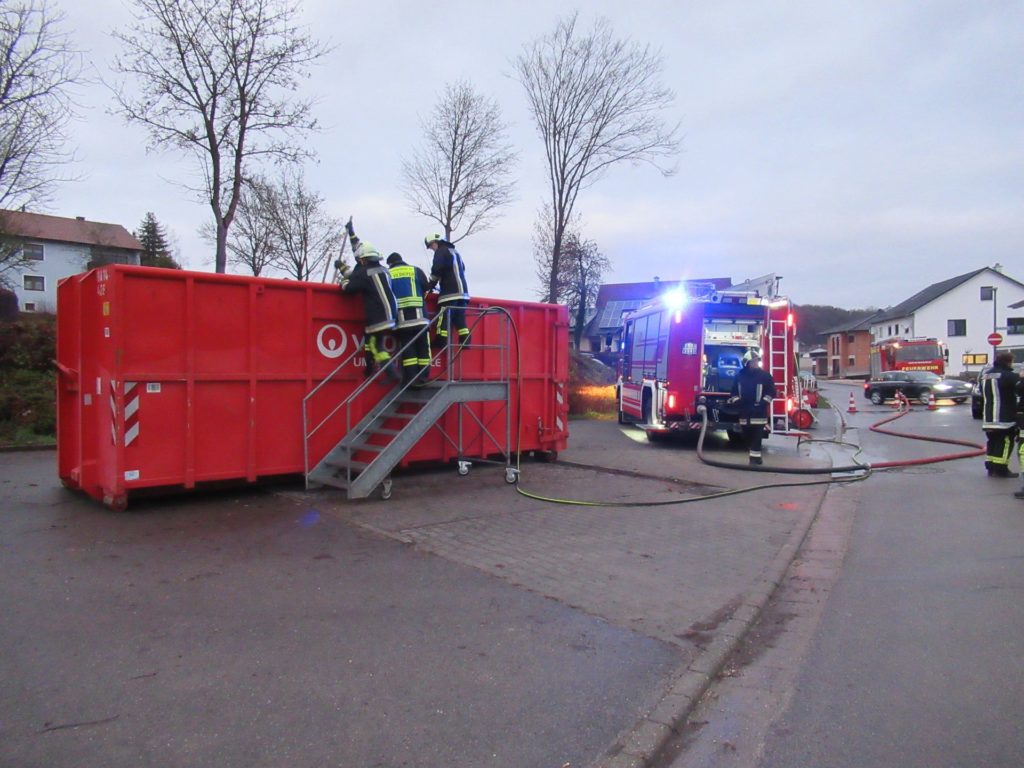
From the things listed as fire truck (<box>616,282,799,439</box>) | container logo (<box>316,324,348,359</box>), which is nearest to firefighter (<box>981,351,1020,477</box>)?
fire truck (<box>616,282,799,439</box>)

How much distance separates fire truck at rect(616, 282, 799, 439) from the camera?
13094 mm

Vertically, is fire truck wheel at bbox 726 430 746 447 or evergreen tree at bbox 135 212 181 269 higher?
evergreen tree at bbox 135 212 181 269

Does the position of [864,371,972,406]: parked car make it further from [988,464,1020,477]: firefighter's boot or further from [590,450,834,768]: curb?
[590,450,834,768]: curb

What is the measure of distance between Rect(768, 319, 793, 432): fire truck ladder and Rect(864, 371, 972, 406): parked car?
18.1 metres

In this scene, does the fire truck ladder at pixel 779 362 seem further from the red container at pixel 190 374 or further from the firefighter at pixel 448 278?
the red container at pixel 190 374

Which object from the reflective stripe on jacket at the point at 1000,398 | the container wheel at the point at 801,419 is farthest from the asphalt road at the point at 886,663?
the container wheel at the point at 801,419

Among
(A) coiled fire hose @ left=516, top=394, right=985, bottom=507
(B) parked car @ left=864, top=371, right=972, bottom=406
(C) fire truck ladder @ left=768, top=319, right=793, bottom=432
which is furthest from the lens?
(B) parked car @ left=864, top=371, right=972, bottom=406

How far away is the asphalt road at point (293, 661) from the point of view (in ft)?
9.54

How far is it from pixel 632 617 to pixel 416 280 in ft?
17.7

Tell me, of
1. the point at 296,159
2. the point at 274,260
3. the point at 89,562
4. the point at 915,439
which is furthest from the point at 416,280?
the point at 274,260

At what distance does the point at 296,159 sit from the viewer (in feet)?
58.2

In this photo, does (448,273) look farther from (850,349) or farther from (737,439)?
(850,349)

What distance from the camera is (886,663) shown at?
12.8ft

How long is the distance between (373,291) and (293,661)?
207 inches
